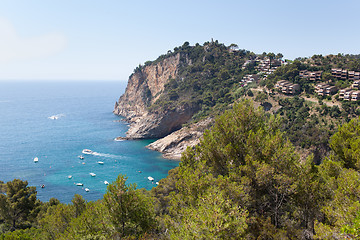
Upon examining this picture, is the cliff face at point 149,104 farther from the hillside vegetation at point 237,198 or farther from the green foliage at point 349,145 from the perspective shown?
the green foliage at point 349,145


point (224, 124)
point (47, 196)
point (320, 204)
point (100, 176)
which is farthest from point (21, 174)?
point (320, 204)

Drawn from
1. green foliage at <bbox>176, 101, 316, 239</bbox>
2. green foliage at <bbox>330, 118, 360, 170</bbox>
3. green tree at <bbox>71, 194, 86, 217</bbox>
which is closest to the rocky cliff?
green tree at <bbox>71, 194, 86, 217</bbox>

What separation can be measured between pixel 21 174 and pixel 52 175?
592cm

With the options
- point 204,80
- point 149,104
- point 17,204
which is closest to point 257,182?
point 17,204

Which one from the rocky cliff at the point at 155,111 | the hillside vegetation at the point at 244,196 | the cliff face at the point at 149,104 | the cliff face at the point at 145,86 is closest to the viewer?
the hillside vegetation at the point at 244,196

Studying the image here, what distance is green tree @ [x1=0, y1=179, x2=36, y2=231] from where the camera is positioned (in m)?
23.7

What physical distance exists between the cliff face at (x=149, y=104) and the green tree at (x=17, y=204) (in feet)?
162

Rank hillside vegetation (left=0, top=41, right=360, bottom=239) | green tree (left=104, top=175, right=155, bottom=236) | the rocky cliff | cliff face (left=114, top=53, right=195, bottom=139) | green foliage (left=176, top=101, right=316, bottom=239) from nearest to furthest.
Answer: hillside vegetation (left=0, top=41, right=360, bottom=239)
green foliage (left=176, top=101, right=316, bottom=239)
green tree (left=104, top=175, right=155, bottom=236)
the rocky cliff
cliff face (left=114, top=53, right=195, bottom=139)

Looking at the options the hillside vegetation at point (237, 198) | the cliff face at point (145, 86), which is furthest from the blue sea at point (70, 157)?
the hillside vegetation at point (237, 198)

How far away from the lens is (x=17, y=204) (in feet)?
81.1

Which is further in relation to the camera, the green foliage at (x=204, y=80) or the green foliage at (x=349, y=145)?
the green foliage at (x=204, y=80)

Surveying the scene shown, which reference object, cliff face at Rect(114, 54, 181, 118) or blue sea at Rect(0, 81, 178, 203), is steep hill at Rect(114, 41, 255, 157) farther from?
blue sea at Rect(0, 81, 178, 203)

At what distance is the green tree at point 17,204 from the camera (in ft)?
77.7

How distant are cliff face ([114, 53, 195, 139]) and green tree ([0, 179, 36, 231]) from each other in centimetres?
4927
